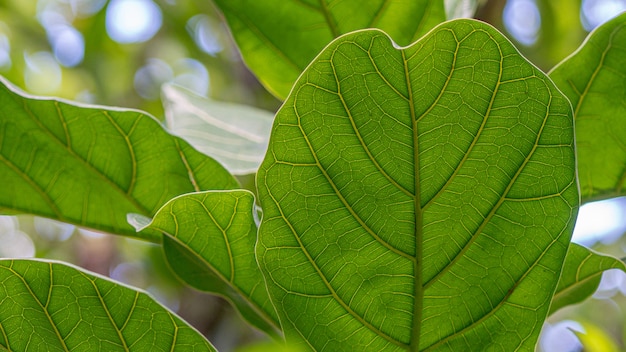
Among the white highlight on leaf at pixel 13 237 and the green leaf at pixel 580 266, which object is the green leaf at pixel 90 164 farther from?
the white highlight on leaf at pixel 13 237

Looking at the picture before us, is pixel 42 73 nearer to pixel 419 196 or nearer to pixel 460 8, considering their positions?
pixel 460 8

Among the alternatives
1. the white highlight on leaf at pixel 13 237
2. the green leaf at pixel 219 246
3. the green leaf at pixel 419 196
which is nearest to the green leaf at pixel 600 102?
the green leaf at pixel 419 196

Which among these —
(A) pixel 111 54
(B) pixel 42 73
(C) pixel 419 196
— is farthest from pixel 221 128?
(B) pixel 42 73

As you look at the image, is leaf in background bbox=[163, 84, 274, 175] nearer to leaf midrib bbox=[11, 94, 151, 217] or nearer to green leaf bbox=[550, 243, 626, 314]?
leaf midrib bbox=[11, 94, 151, 217]

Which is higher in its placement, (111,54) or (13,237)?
(111,54)

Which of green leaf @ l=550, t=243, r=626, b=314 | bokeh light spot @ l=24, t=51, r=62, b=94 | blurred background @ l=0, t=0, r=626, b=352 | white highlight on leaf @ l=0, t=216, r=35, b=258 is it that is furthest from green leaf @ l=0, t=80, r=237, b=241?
white highlight on leaf @ l=0, t=216, r=35, b=258

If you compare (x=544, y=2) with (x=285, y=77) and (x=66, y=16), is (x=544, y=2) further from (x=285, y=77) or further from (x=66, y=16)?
(x=66, y=16)
